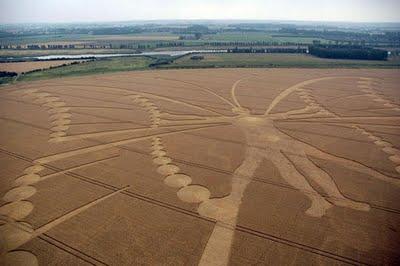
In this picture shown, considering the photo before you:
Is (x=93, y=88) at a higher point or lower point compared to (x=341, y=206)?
higher

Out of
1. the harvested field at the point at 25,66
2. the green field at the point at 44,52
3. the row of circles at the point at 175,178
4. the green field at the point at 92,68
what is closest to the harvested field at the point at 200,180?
the row of circles at the point at 175,178

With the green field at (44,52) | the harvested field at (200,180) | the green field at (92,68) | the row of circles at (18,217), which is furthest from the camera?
→ the green field at (44,52)

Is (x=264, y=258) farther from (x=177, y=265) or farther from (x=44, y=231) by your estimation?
(x=44, y=231)

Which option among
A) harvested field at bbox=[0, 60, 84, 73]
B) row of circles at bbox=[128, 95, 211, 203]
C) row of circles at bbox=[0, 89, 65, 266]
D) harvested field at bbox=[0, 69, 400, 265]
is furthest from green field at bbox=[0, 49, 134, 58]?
row of circles at bbox=[0, 89, 65, 266]

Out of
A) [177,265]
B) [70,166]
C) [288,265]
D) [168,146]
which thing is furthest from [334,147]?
[70,166]

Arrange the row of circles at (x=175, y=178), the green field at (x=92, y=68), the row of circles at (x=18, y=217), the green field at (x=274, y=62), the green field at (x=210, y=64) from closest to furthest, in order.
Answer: the row of circles at (x=18, y=217), the row of circles at (x=175, y=178), the green field at (x=92, y=68), the green field at (x=210, y=64), the green field at (x=274, y=62)

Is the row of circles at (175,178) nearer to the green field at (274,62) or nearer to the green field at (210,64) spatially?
the green field at (210,64)

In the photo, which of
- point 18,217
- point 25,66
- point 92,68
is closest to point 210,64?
Result: point 92,68

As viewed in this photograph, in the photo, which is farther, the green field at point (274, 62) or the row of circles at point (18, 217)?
the green field at point (274, 62)
